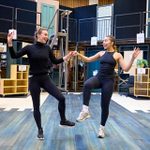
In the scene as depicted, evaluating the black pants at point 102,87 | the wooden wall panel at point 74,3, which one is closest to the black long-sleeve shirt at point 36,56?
the black pants at point 102,87

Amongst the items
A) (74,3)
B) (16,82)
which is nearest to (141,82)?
(16,82)

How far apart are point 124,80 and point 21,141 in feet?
31.0

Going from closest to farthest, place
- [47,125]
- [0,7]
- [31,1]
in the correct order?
[47,125] < [0,7] < [31,1]

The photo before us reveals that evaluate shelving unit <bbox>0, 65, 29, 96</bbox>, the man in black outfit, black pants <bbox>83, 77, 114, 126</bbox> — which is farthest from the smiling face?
shelving unit <bbox>0, 65, 29, 96</bbox>

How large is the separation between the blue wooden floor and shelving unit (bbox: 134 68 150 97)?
4459 mm

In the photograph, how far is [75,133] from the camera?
4.71 metres

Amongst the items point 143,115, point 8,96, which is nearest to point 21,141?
point 143,115

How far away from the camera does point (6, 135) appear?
4.51 meters

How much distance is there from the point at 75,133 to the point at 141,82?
22.8 feet

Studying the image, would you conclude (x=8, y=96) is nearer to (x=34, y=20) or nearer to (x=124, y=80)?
(x=34, y=20)

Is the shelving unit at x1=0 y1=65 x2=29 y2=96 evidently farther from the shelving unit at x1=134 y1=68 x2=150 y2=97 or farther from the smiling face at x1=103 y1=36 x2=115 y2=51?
the smiling face at x1=103 y1=36 x2=115 y2=51

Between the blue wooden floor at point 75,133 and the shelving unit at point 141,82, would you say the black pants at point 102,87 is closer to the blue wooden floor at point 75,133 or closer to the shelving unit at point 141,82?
the blue wooden floor at point 75,133

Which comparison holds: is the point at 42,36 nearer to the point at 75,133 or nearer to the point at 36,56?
the point at 36,56

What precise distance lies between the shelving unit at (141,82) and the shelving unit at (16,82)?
155 inches
